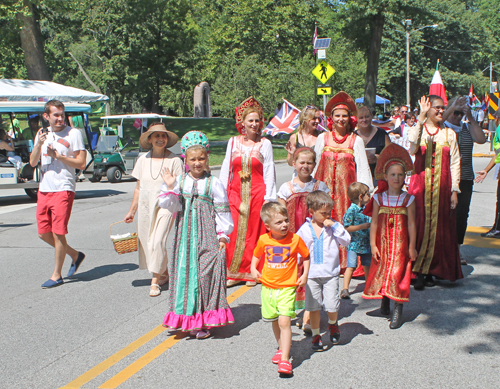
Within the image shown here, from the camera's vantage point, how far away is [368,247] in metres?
5.97

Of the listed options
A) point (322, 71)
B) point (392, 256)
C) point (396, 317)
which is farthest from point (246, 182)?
point (322, 71)

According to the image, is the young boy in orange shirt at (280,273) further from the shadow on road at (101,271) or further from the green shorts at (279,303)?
the shadow on road at (101,271)

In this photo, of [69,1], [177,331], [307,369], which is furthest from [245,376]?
[69,1]

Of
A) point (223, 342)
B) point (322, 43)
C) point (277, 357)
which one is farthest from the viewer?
point (322, 43)

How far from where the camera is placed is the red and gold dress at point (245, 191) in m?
6.39

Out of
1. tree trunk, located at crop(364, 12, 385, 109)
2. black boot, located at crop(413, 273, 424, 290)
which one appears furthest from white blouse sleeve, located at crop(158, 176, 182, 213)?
tree trunk, located at crop(364, 12, 385, 109)

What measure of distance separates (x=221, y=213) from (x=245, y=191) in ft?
4.97

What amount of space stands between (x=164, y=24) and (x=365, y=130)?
38.7 meters

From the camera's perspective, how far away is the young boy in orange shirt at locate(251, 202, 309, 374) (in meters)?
4.12

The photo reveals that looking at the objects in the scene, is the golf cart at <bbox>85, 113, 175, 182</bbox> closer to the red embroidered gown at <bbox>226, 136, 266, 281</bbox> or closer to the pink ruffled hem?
the red embroidered gown at <bbox>226, 136, 266, 281</bbox>

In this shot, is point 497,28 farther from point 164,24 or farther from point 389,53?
point 164,24

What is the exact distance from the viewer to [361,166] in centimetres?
613

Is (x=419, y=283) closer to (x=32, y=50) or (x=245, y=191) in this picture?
(x=245, y=191)

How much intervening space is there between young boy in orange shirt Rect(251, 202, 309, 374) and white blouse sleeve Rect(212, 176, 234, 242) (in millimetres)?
694
